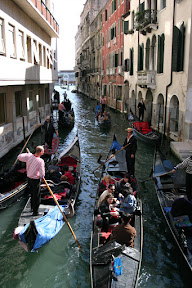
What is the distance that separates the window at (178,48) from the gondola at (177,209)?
4.91 m

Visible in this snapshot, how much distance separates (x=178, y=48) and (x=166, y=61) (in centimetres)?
163

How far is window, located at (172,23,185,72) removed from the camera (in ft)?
36.0

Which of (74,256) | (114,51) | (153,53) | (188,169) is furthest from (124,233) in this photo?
(114,51)

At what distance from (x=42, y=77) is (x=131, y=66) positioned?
651 centimetres

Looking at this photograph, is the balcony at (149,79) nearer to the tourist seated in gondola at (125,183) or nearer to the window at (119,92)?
the window at (119,92)

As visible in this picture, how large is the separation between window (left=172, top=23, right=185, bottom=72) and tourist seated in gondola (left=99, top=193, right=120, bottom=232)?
24.7ft

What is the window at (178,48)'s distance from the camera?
432 inches

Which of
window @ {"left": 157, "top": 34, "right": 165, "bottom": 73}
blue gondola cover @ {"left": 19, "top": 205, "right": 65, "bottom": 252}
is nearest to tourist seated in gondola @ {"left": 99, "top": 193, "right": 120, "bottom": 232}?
blue gondola cover @ {"left": 19, "top": 205, "right": 65, "bottom": 252}

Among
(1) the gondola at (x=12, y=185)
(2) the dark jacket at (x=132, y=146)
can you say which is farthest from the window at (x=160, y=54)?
(1) the gondola at (x=12, y=185)

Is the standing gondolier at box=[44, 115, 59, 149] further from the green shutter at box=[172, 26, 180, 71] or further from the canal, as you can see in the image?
the green shutter at box=[172, 26, 180, 71]

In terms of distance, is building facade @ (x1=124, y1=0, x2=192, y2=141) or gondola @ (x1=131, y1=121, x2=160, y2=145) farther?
gondola @ (x1=131, y1=121, x2=160, y2=145)

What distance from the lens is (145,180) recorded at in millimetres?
7934

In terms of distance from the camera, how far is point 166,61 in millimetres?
12906

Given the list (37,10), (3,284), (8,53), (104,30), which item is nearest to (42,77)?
(37,10)
